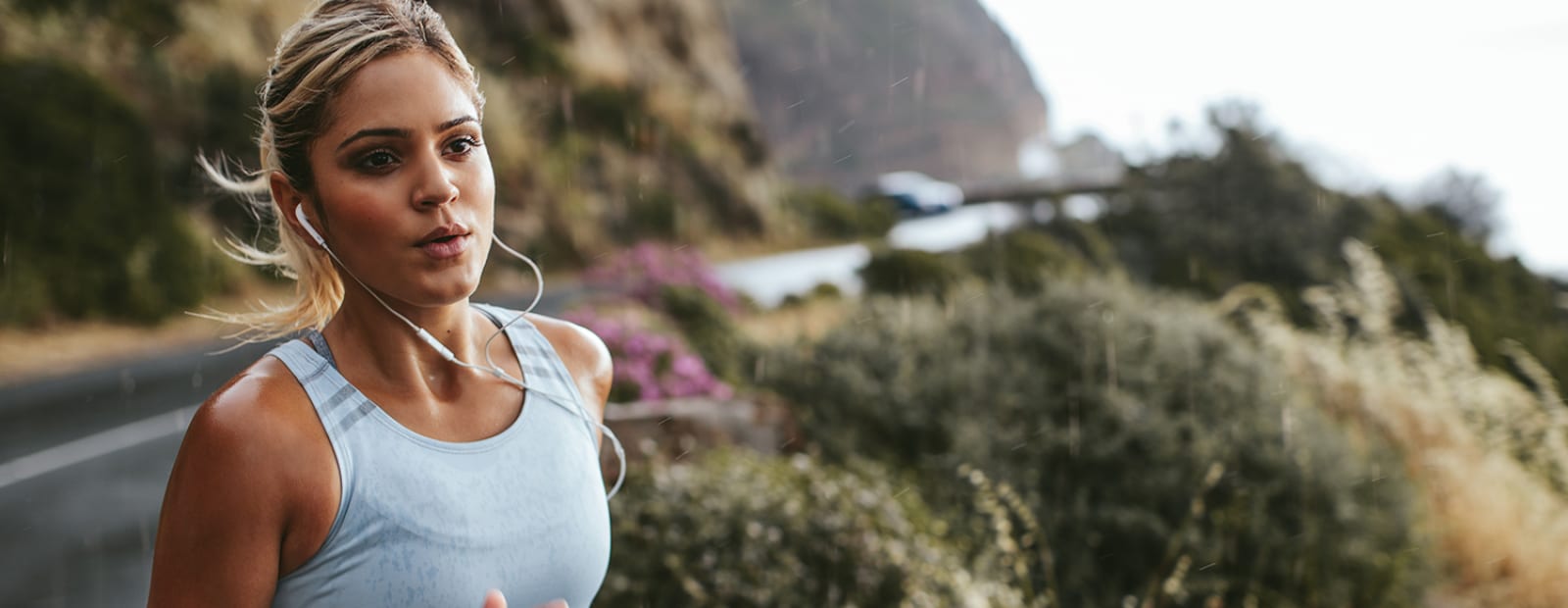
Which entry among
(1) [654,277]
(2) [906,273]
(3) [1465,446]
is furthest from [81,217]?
(3) [1465,446]

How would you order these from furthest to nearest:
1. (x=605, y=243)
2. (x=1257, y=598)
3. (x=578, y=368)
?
(x=605, y=243) < (x=1257, y=598) < (x=578, y=368)

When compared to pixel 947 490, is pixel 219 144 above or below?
above

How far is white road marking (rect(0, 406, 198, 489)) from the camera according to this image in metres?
6.20

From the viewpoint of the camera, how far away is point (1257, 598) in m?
5.15

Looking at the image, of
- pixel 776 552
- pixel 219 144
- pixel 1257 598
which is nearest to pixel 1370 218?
pixel 1257 598

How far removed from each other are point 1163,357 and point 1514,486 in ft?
8.97

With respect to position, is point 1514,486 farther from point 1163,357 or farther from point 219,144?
point 219,144

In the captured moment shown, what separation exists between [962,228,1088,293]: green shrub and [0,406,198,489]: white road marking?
9.11 m

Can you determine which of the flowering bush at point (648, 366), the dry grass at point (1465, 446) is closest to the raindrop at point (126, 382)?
the flowering bush at point (648, 366)

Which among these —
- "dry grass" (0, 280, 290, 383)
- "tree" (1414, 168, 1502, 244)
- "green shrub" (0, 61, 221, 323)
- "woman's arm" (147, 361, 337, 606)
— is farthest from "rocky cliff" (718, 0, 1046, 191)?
"woman's arm" (147, 361, 337, 606)

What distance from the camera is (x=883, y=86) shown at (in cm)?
7044

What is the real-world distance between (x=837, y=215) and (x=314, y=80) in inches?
1088

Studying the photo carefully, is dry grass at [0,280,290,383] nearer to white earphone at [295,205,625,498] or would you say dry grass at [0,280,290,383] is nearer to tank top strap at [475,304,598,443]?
tank top strap at [475,304,598,443]

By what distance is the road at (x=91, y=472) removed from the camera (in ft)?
15.6
